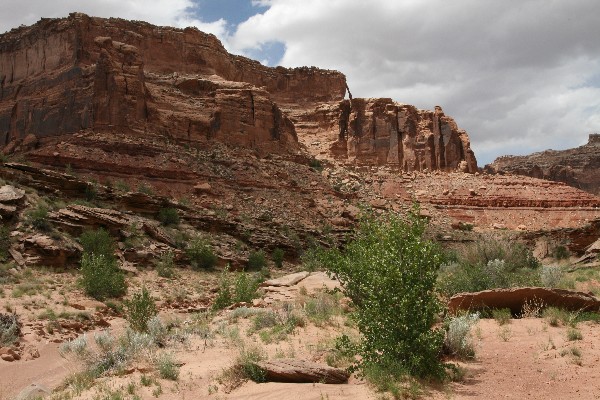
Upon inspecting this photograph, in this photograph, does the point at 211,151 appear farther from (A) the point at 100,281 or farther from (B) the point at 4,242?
(A) the point at 100,281

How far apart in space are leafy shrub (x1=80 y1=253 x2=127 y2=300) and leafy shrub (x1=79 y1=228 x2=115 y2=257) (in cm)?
288

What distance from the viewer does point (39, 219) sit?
24734 mm

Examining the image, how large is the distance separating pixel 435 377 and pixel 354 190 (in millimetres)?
48639

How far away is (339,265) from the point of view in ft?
42.2

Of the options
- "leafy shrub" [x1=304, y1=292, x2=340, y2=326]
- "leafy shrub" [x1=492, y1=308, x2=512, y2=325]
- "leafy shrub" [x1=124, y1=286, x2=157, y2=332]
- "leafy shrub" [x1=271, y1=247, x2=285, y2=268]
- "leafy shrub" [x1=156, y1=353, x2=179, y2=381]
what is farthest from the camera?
"leafy shrub" [x1=271, y1=247, x2=285, y2=268]

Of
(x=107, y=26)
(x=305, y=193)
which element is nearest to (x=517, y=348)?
(x=305, y=193)

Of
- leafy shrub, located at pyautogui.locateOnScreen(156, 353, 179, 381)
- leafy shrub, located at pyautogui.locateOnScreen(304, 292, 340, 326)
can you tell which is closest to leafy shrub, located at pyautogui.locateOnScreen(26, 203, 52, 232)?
leafy shrub, located at pyautogui.locateOnScreen(304, 292, 340, 326)

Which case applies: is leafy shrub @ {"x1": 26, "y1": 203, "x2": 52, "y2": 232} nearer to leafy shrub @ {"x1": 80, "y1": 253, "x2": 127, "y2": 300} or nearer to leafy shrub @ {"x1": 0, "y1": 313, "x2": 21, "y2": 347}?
leafy shrub @ {"x1": 80, "y1": 253, "x2": 127, "y2": 300}

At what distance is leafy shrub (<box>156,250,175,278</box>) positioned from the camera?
1035 inches

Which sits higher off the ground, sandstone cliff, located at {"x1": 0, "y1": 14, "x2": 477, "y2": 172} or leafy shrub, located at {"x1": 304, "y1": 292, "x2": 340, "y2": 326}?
sandstone cliff, located at {"x1": 0, "y1": 14, "x2": 477, "y2": 172}

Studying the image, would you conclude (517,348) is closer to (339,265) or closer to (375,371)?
(375,371)

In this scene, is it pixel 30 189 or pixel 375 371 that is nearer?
pixel 375 371

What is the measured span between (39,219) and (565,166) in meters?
94.6

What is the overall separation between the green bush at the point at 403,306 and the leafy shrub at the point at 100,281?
13.4 metres
